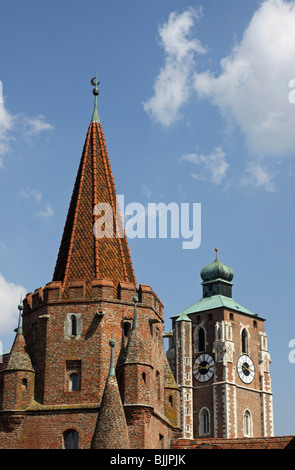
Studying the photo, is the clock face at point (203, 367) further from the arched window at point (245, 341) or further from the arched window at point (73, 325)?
the arched window at point (73, 325)

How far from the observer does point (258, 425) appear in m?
102

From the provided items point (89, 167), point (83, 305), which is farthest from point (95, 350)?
point (89, 167)

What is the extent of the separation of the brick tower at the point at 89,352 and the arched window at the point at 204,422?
180 feet

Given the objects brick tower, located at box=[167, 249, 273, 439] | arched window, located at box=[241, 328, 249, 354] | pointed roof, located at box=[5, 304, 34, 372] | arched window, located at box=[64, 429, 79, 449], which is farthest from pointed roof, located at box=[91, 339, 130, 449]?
arched window, located at box=[241, 328, 249, 354]

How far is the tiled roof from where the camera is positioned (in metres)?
43.8

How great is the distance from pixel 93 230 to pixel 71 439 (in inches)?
403

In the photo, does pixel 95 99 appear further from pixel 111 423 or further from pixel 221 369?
pixel 221 369

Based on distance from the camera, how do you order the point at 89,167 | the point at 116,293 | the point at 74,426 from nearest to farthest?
the point at 74,426
the point at 116,293
the point at 89,167

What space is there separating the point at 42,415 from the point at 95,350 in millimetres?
3560

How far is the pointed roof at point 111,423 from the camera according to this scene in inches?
1453

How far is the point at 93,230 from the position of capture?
1764 inches

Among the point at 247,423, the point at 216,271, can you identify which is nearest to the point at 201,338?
the point at 216,271

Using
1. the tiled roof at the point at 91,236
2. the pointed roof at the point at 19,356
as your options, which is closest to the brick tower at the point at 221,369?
the tiled roof at the point at 91,236
